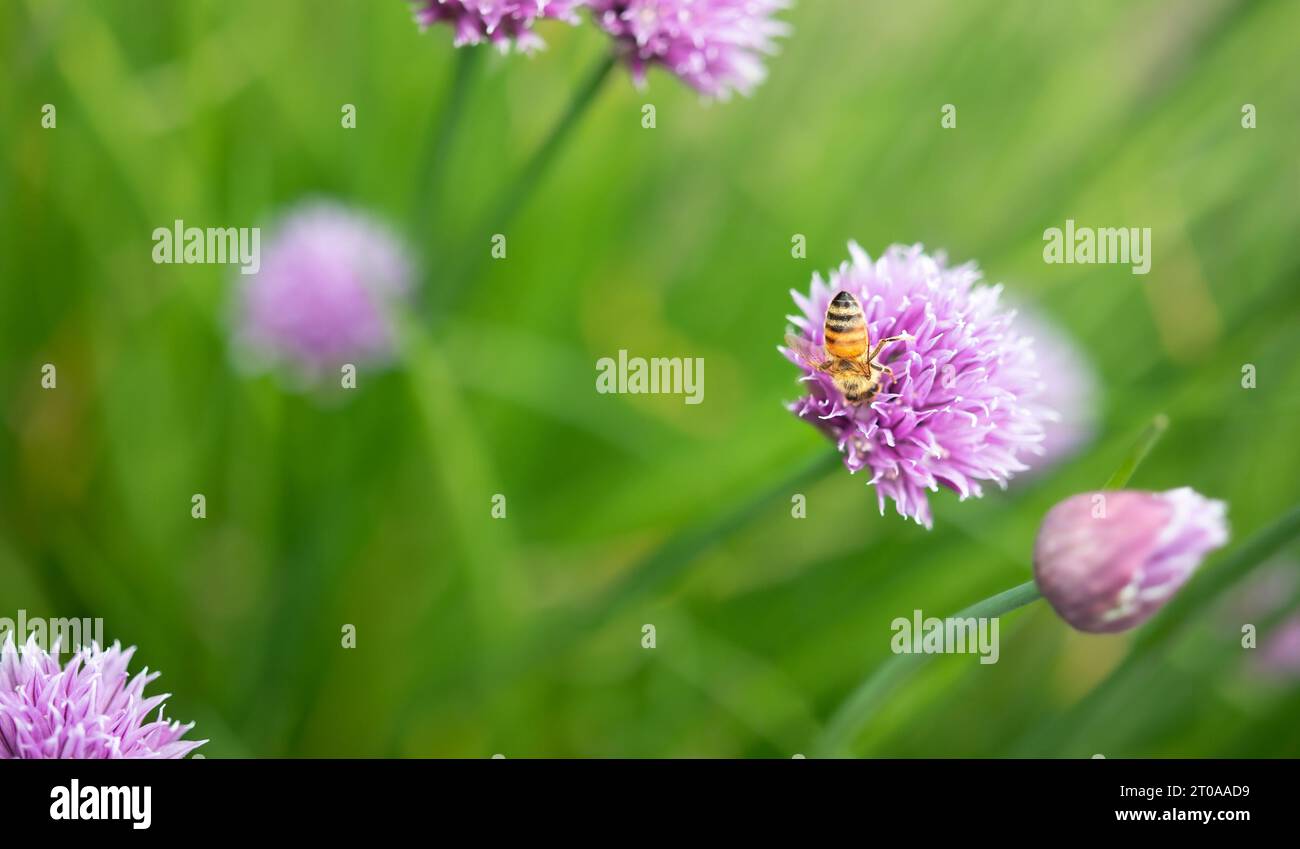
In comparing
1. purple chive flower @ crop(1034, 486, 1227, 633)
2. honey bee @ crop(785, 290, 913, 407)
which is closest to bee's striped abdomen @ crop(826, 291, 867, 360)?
honey bee @ crop(785, 290, 913, 407)

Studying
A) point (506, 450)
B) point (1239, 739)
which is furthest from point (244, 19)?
point (1239, 739)

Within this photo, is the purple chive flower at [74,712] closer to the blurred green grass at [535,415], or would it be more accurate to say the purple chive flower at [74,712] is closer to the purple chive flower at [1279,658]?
the blurred green grass at [535,415]
